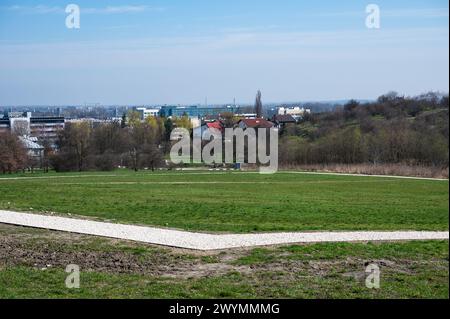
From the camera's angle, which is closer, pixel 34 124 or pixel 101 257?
pixel 101 257

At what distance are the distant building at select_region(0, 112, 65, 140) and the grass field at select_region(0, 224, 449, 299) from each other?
48.5 m

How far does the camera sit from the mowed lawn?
631 inches

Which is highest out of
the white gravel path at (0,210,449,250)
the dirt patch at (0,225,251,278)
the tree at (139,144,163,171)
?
the dirt patch at (0,225,251,278)

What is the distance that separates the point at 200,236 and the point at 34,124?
7170 centimetres

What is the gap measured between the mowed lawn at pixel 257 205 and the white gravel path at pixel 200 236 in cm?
98

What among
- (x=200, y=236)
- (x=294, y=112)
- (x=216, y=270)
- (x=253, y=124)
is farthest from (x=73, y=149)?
(x=216, y=270)

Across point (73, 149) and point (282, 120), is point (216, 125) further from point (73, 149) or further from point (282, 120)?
point (73, 149)

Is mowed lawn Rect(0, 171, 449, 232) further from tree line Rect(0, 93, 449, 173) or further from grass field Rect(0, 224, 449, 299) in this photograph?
tree line Rect(0, 93, 449, 173)

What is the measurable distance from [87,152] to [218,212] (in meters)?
37.2

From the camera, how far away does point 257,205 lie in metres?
20.8

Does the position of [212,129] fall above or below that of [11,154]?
above

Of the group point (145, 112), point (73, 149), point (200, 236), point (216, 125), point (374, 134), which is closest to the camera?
point (200, 236)

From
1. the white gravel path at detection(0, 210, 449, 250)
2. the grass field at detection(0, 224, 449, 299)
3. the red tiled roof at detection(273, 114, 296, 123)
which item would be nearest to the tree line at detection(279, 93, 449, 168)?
the red tiled roof at detection(273, 114, 296, 123)
